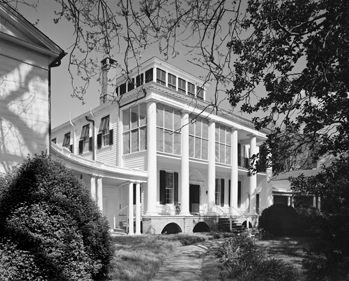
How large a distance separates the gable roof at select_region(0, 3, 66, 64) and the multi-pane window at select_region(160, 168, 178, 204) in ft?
42.5

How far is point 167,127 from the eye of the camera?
866 inches

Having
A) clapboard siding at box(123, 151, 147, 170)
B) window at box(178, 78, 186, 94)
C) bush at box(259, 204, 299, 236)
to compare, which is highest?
window at box(178, 78, 186, 94)

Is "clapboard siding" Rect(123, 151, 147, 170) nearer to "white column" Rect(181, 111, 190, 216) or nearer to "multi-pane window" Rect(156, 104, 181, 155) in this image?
"multi-pane window" Rect(156, 104, 181, 155)

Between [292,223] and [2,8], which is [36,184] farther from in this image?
[292,223]

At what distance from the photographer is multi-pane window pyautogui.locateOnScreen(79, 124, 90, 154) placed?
26630 millimetres

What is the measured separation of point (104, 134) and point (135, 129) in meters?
3.59

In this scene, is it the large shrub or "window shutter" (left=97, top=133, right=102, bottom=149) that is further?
"window shutter" (left=97, top=133, right=102, bottom=149)

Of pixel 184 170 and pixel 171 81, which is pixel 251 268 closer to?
pixel 184 170

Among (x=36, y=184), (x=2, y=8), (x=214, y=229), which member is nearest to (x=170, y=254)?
(x=36, y=184)

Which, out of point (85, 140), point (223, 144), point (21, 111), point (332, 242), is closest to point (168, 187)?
point (223, 144)

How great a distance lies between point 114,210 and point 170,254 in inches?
430

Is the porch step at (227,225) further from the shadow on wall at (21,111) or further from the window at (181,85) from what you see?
the shadow on wall at (21,111)

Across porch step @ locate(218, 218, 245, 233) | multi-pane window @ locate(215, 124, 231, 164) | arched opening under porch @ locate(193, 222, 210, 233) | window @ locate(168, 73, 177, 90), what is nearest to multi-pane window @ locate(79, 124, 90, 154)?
window @ locate(168, 73, 177, 90)

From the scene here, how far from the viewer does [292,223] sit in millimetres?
19547
